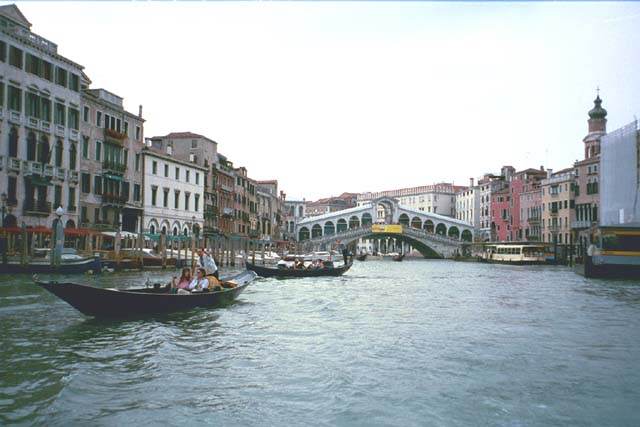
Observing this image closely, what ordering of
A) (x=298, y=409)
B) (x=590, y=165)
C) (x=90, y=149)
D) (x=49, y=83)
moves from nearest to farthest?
(x=298, y=409)
(x=49, y=83)
(x=90, y=149)
(x=590, y=165)

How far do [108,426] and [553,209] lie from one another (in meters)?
51.1

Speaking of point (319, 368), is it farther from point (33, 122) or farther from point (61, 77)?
point (61, 77)

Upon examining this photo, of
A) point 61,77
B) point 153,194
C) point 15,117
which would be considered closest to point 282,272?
point 15,117

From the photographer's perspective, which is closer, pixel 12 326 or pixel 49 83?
pixel 12 326

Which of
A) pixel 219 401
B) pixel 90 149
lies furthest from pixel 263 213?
pixel 219 401

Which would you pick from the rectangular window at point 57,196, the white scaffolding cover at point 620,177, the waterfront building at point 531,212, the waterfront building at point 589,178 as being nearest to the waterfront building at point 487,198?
the waterfront building at point 531,212

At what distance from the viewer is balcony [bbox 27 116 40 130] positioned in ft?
80.7

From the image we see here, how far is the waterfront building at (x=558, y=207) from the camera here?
49781 millimetres

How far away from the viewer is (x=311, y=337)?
9.33 m

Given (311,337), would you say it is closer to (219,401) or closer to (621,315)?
(219,401)

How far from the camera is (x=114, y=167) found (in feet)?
99.4

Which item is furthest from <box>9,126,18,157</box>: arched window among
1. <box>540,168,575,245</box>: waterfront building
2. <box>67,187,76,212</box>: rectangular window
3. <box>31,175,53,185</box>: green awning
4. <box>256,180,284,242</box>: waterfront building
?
<box>540,168,575,245</box>: waterfront building

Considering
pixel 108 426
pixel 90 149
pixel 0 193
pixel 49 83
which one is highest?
pixel 49 83

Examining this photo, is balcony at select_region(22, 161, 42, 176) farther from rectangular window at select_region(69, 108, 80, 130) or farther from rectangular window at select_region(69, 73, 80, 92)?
rectangular window at select_region(69, 73, 80, 92)
